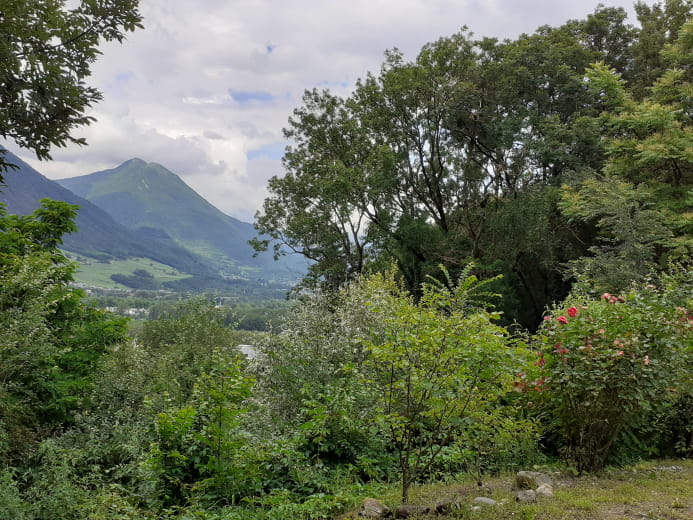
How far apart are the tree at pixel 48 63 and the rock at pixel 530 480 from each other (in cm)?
869

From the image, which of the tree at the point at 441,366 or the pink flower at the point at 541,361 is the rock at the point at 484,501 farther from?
the pink flower at the point at 541,361

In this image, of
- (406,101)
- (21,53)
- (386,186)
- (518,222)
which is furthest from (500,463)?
(406,101)

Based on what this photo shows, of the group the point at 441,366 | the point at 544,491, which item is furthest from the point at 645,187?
the point at 441,366

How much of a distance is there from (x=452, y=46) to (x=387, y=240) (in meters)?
10.6

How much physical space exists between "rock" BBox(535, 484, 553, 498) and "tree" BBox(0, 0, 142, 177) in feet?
28.7

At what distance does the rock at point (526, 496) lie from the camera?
401cm

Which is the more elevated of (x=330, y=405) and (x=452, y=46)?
(x=452, y=46)

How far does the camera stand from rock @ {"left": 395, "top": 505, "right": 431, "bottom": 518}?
3867mm

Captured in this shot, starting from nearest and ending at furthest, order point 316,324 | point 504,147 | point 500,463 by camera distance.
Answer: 1. point 500,463
2. point 316,324
3. point 504,147

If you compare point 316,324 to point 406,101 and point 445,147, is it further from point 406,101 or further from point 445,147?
point 445,147

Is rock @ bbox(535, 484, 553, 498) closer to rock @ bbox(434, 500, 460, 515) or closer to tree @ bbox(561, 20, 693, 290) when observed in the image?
rock @ bbox(434, 500, 460, 515)

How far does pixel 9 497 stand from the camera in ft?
15.6

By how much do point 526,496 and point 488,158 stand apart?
22273 mm

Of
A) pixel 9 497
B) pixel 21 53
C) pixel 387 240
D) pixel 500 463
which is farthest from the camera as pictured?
pixel 387 240
